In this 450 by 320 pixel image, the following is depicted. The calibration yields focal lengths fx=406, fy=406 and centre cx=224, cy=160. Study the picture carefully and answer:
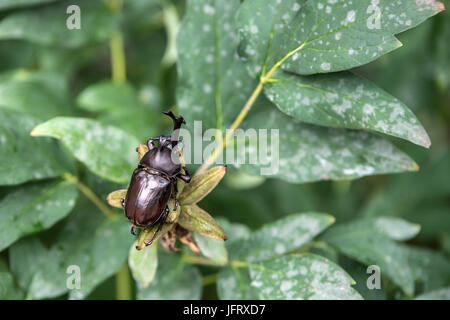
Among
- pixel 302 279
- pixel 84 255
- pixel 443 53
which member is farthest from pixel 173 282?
pixel 443 53

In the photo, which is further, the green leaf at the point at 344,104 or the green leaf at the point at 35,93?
the green leaf at the point at 35,93

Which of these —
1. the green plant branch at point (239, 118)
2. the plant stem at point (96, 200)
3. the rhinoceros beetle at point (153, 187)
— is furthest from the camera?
the plant stem at point (96, 200)

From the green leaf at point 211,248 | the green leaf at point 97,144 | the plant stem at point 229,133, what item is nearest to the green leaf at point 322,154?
the plant stem at point 229,133

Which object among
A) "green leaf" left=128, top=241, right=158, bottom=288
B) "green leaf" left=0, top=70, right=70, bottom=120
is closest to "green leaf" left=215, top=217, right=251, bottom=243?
"green leaf" left=128, top=241, right=158, bottom=288

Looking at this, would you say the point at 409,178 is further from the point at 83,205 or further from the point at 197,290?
the point at 83,205

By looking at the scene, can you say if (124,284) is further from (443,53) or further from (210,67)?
(443,53)

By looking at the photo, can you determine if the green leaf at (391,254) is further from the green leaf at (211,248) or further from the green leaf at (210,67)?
the green leaf at (210,67)
